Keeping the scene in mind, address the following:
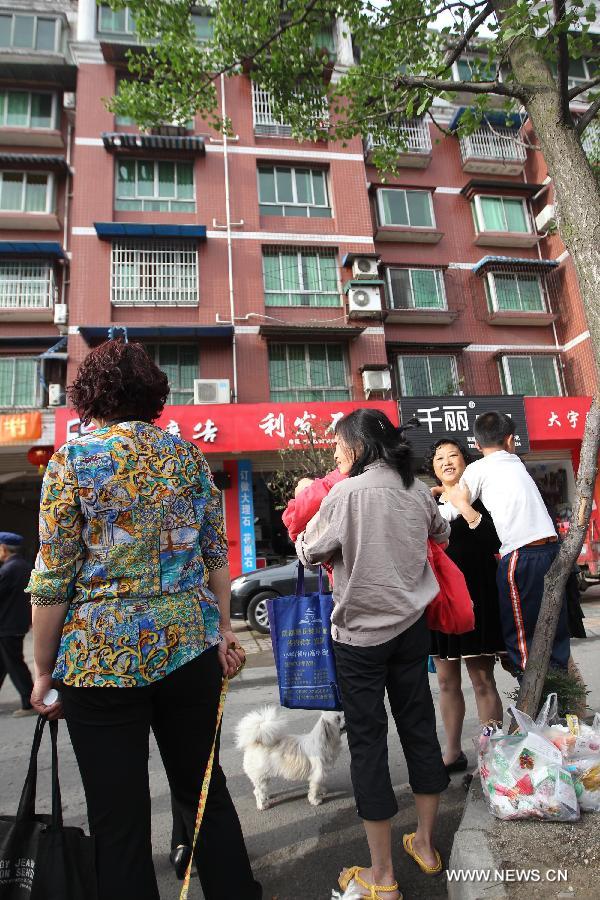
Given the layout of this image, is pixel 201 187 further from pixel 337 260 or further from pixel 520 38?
pixel 520 38

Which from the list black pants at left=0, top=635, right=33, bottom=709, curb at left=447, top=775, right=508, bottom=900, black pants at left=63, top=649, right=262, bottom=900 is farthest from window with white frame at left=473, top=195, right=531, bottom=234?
black pants at left=63, top=649, right=262, bottom=900

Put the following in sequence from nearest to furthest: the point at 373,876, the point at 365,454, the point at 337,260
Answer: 1. the point at 373,876
2. the point at 365,454
3. the point at 337,260

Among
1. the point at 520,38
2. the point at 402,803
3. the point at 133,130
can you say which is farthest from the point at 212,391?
the point at 402,803

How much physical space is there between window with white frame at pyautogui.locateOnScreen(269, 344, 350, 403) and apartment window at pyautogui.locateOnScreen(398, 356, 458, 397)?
5.41ft

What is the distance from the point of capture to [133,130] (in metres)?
13.1

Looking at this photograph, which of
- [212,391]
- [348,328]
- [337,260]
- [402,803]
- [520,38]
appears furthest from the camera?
[337,260]

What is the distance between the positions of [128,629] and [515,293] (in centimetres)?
1543

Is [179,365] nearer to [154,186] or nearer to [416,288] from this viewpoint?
[154,186]

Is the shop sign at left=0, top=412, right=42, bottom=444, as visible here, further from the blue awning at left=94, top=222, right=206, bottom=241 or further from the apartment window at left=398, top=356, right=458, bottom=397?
the apartment window at left=398, top=356, right=458, bottom=397

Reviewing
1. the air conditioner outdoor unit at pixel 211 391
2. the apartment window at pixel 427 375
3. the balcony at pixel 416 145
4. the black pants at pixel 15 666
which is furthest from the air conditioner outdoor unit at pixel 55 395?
the balcony at pixel 416 145

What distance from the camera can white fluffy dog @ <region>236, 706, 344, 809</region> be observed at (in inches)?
103

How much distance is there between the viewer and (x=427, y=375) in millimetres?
13719

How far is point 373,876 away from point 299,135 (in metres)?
7.57

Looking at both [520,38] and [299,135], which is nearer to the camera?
[520,38]
